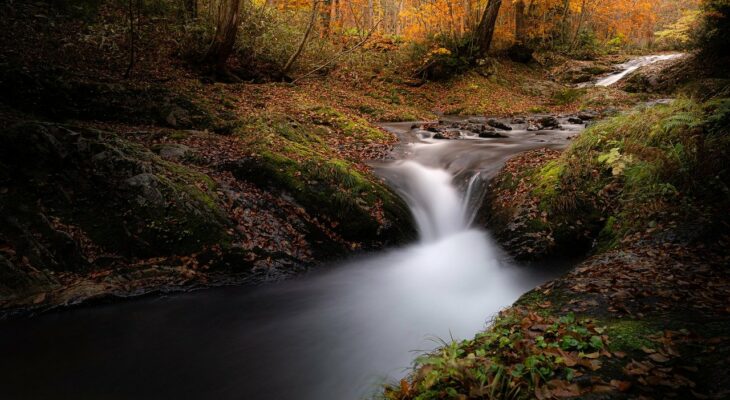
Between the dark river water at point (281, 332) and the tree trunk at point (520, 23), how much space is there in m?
19.1

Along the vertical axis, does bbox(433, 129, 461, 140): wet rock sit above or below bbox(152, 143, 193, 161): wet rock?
below

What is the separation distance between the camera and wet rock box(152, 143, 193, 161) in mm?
7098

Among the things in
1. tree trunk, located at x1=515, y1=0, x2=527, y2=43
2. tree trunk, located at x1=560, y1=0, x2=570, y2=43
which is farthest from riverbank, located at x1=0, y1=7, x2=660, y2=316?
tree trunk, located at x1=560, y1=0, x2=570, y2=43

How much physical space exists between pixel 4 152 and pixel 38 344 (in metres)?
2.75

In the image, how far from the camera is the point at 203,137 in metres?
8.33

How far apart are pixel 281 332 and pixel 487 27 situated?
19232mm

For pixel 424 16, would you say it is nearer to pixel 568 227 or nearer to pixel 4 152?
pixel 568 227

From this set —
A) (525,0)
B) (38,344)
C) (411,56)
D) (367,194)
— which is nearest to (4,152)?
(38,344)

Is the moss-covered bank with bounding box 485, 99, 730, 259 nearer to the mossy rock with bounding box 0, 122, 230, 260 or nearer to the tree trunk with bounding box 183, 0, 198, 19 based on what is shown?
the mossy rock with bounding box 0, 122, 230, 260

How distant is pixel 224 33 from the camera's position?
12.6 meters

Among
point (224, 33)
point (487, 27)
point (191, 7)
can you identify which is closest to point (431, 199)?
point (224, 33)

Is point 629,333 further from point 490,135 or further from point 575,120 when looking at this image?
point 575,120

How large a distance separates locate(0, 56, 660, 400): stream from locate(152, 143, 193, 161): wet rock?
285cm

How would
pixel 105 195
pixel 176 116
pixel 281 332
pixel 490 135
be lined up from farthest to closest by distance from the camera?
pixel 490 135, pixel 176 116, pixel 105 195, pixel 281 332
